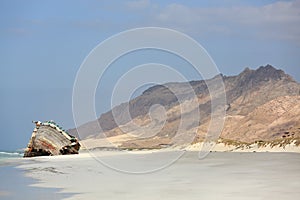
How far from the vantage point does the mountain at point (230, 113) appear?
78125 mm

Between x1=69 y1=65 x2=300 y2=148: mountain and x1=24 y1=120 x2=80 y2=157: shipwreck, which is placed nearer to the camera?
x1=24 y1=120 x2=80 y2=157: shipwreck

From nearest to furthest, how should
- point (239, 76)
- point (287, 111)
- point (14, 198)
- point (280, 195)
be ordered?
point (280, 195)
point (14, 198)
point (287, 111)
point (239, 76)

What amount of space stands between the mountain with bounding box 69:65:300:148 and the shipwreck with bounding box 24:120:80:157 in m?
43.3

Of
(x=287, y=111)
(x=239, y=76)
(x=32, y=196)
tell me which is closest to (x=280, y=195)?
(x=32, y=196)

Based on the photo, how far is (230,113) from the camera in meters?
99.3

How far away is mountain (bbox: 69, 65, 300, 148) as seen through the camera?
78.1 m

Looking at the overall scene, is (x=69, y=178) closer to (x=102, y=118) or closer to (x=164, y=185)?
(x=164, y=185)

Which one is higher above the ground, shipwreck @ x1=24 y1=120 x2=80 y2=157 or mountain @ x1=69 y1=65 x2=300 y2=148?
mountain @ x1=69 y1=65 x2=300 y2=148

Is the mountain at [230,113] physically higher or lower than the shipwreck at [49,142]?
higher

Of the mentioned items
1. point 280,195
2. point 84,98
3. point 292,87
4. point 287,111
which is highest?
point 292,87

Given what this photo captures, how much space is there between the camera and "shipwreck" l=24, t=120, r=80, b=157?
99.1 ft

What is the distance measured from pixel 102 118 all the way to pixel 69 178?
429 feet

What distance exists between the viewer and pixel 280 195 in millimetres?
9383

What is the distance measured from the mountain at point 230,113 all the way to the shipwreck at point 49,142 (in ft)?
142
